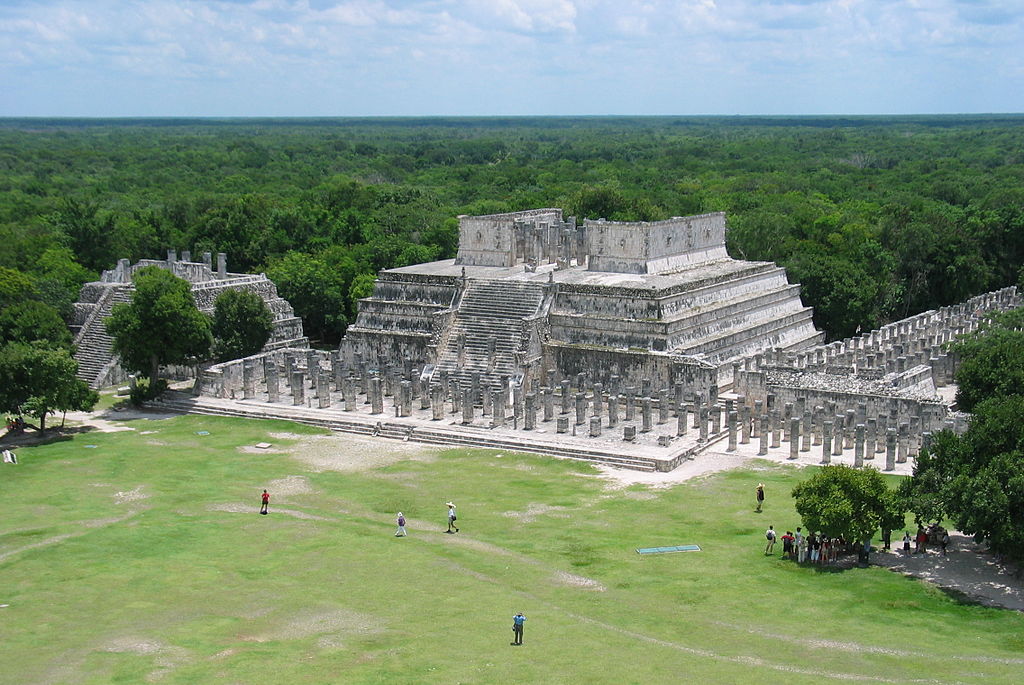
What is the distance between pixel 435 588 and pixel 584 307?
2421 centimetres

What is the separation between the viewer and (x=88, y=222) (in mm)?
80812

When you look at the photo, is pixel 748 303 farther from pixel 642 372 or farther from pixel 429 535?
pixel 429 535

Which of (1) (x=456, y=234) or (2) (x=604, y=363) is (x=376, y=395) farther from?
(1) (x=456, y=234)

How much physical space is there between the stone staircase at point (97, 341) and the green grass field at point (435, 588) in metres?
15.3

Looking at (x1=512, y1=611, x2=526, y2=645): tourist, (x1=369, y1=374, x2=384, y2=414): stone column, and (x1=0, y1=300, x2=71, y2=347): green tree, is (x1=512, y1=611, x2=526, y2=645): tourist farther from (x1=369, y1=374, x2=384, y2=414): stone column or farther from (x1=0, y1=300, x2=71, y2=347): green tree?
(x1=0, y1=300, x2=71, y2=347): green tree

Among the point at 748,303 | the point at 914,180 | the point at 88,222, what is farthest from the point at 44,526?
the point at 914,180

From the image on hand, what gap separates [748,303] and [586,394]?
36.4 ft

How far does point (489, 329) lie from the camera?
52188 mm

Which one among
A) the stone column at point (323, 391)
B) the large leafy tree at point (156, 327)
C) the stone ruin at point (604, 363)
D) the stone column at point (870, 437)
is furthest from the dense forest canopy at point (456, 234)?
the stone column at point (870, 437)

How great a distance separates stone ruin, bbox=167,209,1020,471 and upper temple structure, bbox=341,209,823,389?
87mm

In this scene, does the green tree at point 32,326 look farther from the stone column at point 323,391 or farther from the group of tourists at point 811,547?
the group of tourists at point 811,547

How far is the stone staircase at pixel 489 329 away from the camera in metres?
50.8

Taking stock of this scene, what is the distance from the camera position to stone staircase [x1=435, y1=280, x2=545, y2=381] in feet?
167

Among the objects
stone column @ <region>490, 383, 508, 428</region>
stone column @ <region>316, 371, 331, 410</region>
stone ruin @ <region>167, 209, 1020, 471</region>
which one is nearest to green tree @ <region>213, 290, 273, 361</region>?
stone ruin @ <region>167, 209, 1020, 471</region>
